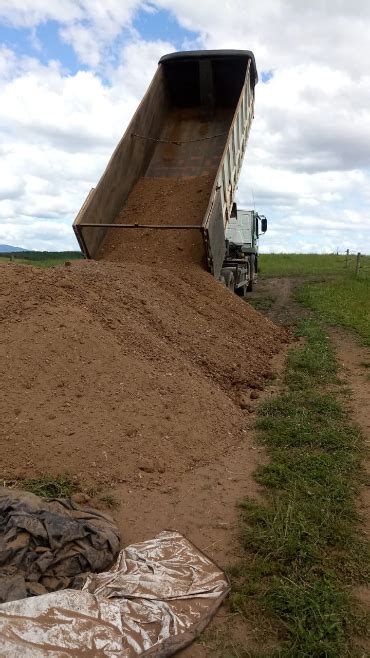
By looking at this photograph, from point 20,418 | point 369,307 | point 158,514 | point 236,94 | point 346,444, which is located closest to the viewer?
point 158,514

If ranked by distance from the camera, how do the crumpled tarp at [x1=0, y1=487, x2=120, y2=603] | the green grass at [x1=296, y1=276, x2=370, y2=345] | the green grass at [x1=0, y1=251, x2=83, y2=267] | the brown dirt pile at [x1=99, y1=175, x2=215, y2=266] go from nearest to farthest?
the crumpled tarp at [x1=0, y1=487, x2=120, y2=603], the brown dirt pile at [x1=99, y1=175, x2=215, y2=266], the green grass at [x1=296, y1=276, x2=370, y2=345], the green grass at [x1=0, y1=251, x2=83, y2=267]

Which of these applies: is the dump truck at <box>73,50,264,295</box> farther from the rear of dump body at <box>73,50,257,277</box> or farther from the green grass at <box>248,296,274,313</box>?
the green grass at <box>248,296,274,313</box>

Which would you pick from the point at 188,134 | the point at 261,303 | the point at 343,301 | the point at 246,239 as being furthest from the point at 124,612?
the point at 246,239

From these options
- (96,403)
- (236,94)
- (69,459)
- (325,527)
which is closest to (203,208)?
(236,94)

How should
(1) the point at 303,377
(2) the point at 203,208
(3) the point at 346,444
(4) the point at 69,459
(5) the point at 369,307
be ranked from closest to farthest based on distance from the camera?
1. (4) the point at 69,459
2. (3) the point at 346,444
3. (1) the point at 303,377
4. (2) the point at 203,208
5. (5) the point at 369,307

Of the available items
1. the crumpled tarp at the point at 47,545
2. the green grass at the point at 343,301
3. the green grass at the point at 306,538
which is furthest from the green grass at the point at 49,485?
the green grass at the point at 343,301

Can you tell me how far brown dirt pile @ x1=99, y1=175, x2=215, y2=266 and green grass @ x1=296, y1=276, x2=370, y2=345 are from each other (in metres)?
3.62

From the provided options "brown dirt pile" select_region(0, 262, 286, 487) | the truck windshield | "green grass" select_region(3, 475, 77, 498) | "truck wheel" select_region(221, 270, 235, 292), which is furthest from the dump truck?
"green grass" select_region(3, 475, 77, 498)

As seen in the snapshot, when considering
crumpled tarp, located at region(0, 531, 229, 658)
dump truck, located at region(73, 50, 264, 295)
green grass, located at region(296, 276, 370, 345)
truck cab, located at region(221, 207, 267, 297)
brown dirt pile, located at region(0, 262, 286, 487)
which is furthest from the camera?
truck cab, located at region(221, 207, 267, 297)

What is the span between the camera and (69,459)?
442 centimetres

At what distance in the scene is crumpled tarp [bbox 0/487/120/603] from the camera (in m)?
3.05

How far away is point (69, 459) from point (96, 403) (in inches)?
28.9

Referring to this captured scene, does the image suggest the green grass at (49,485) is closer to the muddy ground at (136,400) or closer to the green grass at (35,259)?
the muddy ground at (136,400)

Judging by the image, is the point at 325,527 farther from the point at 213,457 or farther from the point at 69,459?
the point at 69,459
